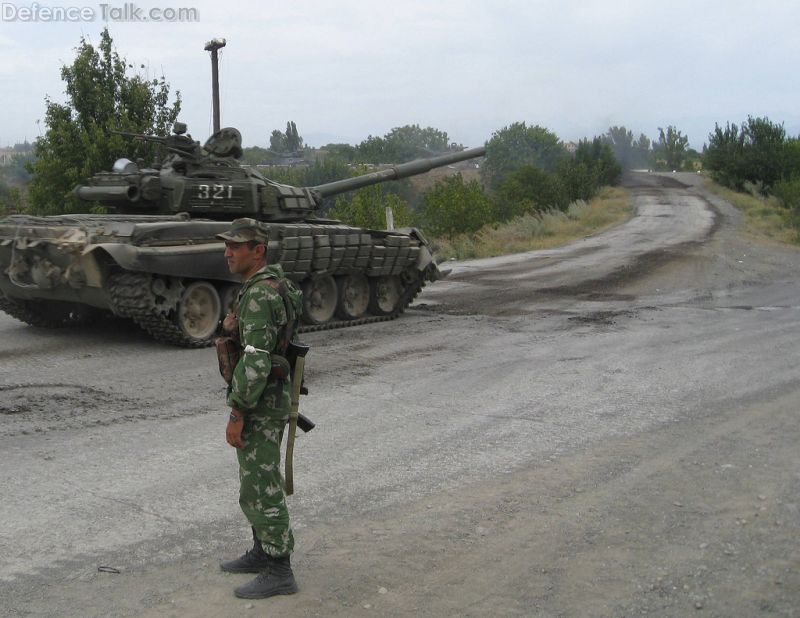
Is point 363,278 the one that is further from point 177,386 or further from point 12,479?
point 12,479

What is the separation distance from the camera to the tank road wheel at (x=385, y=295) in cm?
1390

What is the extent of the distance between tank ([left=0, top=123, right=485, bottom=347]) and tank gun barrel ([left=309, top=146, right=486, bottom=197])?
11 centimetres

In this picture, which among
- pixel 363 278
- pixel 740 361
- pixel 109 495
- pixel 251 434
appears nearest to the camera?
pixel 251 434

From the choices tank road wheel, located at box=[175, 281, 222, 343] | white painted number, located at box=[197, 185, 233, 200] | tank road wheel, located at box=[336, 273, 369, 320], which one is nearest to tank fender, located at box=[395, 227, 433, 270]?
tank road wheel, located at box=[336, 273, 369, 320]

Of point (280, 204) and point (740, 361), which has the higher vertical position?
point (280, 204)

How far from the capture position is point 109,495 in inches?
225

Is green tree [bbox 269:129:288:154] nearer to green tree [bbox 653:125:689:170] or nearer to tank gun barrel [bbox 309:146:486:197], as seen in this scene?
green tree [bbox 653:125:689:170]

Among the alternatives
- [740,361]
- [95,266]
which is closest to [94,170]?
[95,266]

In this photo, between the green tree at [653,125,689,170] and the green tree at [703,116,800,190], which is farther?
the green tree at [653,125,689,170]

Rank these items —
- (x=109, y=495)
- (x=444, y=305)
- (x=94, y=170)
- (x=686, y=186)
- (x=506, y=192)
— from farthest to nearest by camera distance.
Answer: (x=686, y=186) < (x=506, y=192) < (x=94, y=170) < (x=444, y=305) < (x=109, y=495)

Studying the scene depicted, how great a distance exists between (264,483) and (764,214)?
32335 mm

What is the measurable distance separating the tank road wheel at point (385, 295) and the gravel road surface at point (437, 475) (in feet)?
5.44

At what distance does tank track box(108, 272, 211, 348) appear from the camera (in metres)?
10.4

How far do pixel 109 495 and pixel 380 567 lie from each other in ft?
6.01
